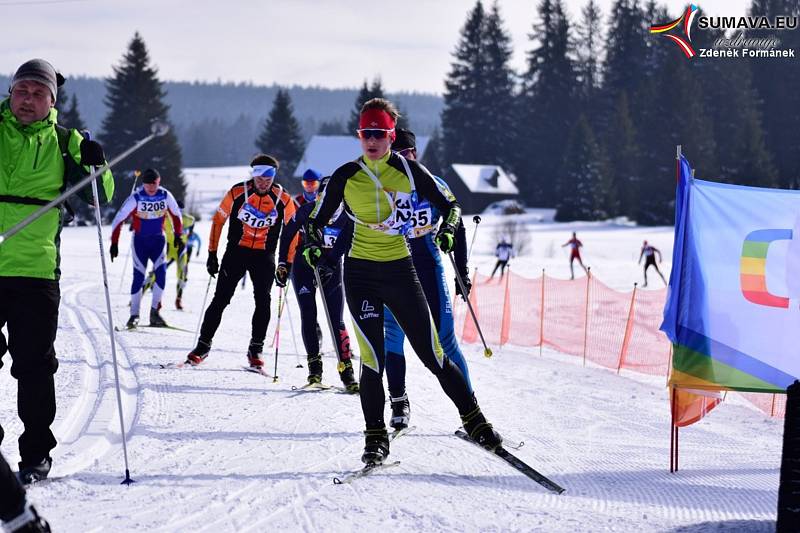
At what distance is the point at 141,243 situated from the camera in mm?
10922

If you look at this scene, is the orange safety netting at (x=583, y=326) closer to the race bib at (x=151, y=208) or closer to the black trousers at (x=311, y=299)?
the black trousers at (x=311, y=299)

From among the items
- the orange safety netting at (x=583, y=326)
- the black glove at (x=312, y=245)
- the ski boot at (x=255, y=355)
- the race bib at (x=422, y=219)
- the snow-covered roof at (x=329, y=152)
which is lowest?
the orange safety netting at (x=583, y=326)

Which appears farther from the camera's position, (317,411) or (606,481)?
(317,411)

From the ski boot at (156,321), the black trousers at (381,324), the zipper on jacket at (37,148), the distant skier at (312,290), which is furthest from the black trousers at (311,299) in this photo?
the ski boot at (156,321)

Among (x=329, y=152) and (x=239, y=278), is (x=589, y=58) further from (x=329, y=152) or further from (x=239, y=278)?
(x=239, y=278)

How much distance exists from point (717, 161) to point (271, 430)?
67770 mm

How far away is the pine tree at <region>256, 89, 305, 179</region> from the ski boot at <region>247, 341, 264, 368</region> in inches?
2601

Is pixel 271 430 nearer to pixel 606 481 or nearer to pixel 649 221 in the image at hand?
pixel 606 481

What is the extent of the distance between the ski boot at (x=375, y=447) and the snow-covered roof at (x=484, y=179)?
221 feet

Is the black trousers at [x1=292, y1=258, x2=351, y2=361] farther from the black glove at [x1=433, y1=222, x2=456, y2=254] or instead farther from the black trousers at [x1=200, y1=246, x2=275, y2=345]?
the black glove at [x1=433, y1=222, x2=456, y2=254]

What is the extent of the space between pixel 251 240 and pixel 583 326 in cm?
867

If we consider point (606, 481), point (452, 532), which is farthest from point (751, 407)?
point (452, 532)

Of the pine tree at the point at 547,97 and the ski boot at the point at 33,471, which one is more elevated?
the pine tree at the point at 547,97

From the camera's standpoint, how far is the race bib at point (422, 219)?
523 centimetres
